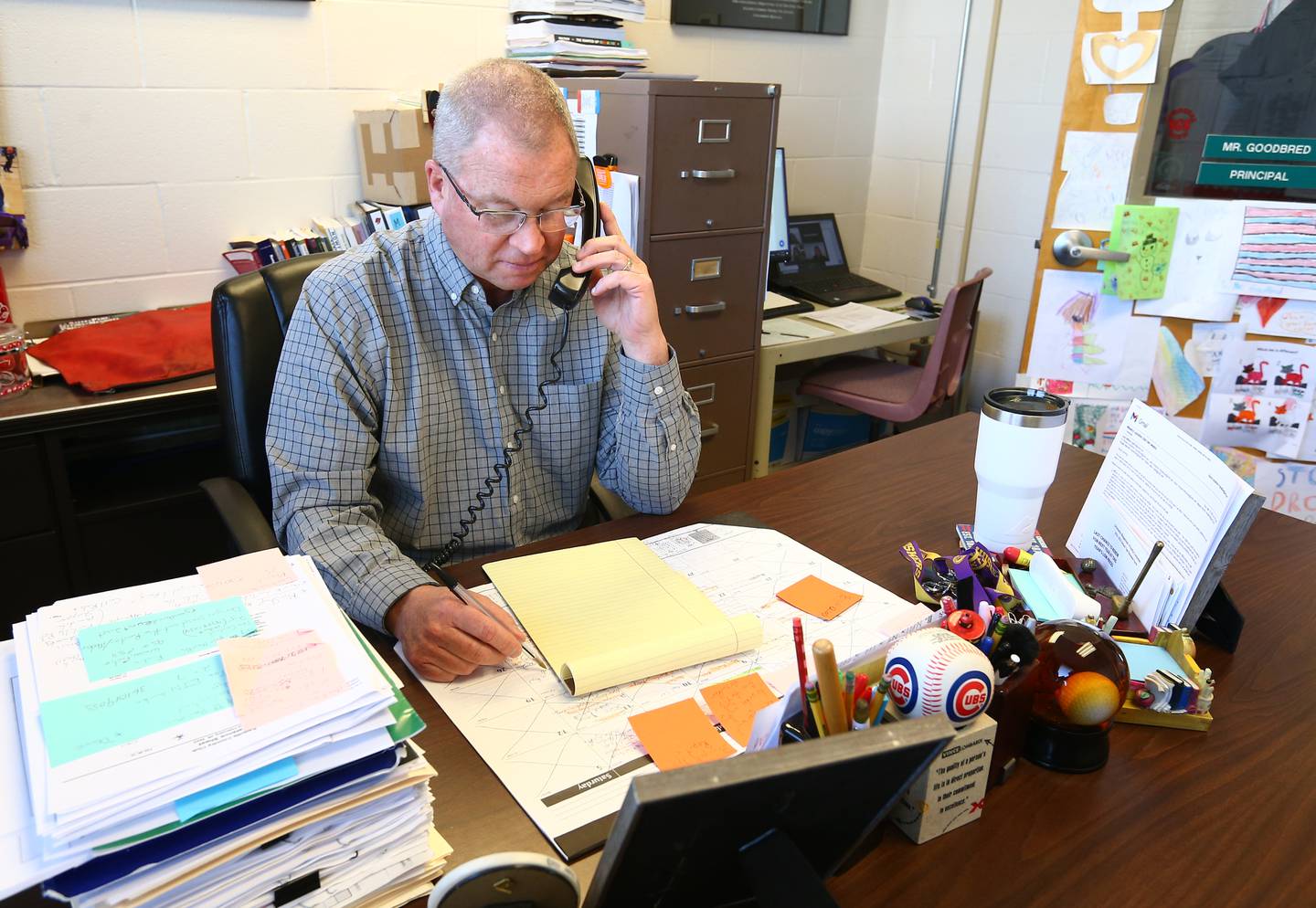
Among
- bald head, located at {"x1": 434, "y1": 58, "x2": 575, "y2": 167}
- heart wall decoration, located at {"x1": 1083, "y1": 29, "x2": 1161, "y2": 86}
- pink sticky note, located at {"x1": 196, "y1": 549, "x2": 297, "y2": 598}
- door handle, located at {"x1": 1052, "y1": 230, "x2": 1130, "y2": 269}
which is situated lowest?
pink sticky note, located at {"x1": 196, "y1": 549, "x2": 297, "y2": 598}

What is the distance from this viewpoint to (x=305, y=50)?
2398 millimetres

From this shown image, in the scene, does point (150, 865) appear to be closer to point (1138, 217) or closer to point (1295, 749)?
point (1295, 749)

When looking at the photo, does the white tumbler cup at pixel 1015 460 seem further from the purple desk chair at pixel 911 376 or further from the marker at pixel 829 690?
the purple desk chair at pixel 911 376

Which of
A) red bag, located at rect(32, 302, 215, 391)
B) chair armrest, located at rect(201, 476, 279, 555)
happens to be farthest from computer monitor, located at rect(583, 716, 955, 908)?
red bag, located at rect(32, 302, 215, 391)

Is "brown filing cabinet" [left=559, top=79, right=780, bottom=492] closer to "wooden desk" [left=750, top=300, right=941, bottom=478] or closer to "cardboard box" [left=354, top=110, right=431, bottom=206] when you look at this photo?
"wooden desk" [left=750, top=300, right=941, bottom=478]

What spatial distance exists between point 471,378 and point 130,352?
3.57ft

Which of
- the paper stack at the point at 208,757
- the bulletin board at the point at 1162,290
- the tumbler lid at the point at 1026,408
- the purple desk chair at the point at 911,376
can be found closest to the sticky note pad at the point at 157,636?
the paper stack at the point at 208,757

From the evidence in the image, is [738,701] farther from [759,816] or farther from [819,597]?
[759,816]

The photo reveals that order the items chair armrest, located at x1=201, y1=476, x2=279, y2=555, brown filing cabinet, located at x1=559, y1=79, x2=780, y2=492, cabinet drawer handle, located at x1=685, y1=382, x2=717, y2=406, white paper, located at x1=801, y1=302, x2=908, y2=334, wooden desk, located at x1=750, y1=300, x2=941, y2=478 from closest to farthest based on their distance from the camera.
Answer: chair armrest, located at x1=201, y1=476, x2=279, y2=555
brown filing cabinet, located at x1=559, y1=79, x2=780, y2=492
cabinet drawer handle, located at x1=685, y1=382, x2=717, y2=406
wooden desk, located at x1=750, y1=300, x2=941, y2=478
white paper, located at x1=801, y1=302, x2=908, y2=334

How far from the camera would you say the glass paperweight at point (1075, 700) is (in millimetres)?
899

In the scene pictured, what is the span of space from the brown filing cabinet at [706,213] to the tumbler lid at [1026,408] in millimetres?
1290

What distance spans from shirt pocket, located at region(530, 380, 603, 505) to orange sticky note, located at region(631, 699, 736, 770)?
26.6 inches

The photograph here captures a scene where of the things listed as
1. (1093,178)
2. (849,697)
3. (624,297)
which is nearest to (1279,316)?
(1093,178)

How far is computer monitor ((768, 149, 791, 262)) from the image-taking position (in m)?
3.24
